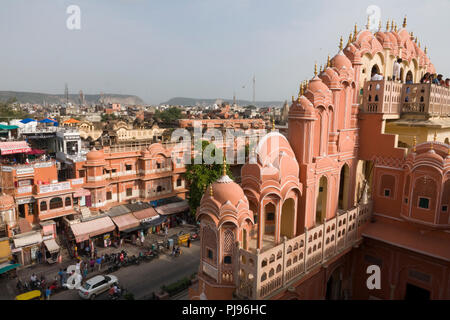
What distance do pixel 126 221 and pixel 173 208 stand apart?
5073 millimetres

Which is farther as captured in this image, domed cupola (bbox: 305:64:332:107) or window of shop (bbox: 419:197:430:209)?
window of shop (bbox: 419:197:430:209)

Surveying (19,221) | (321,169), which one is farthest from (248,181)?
(19,221)

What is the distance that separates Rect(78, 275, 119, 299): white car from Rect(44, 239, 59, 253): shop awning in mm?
4828

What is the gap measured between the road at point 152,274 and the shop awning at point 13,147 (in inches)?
598

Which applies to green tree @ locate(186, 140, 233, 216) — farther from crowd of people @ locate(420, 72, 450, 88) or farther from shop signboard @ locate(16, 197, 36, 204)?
crowd of people @ locate(420, 72, 450, 88)

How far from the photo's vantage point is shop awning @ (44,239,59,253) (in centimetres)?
2158

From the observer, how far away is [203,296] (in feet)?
39.0

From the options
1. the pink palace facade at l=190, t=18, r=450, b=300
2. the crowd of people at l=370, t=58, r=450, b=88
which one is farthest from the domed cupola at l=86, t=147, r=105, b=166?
the crowd of people at l=370, t=58, r=450, b=88

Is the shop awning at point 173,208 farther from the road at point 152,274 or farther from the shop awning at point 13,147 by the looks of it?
the shop awning at point 13,147

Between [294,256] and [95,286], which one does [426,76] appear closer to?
[294,256]

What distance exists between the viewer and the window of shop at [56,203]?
23.5 metres

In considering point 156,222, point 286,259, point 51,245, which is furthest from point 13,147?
point 286,259

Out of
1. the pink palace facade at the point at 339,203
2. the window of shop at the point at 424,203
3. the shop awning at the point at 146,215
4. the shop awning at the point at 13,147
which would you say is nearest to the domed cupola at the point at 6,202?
the shop awning at the point at 13,147

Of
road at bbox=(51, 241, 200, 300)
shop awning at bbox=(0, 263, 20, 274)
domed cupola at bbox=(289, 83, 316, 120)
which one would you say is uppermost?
domed cupola at bbox=(289, 83, 316, 120)
